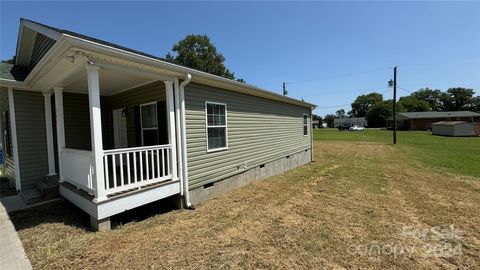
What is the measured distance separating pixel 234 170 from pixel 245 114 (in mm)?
1778

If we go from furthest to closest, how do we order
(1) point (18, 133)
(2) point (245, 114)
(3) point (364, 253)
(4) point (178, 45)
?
1. (4) point (178, 45)
2. (2) point (245, 114)
3. (1) point (18, 133)
4. (3) point (364, 253)

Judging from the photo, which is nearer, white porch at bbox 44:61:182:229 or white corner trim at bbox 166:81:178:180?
white porch at bbox 44:61:182:229

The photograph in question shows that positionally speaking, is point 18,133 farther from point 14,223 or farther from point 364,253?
point 364,253

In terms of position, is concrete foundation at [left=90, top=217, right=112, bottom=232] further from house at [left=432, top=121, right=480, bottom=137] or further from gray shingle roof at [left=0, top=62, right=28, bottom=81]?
house at [left=432, top=121, right=480, bottom=137]

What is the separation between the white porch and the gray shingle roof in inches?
26.7

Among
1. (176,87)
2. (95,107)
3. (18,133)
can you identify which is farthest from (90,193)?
(18,133)

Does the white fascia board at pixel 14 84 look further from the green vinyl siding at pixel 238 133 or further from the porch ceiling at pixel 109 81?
the green vinyl siding at pixel 238 133

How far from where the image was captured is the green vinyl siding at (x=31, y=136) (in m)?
6.08

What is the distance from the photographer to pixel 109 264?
122 inches

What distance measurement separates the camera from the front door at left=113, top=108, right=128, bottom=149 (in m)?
7.36

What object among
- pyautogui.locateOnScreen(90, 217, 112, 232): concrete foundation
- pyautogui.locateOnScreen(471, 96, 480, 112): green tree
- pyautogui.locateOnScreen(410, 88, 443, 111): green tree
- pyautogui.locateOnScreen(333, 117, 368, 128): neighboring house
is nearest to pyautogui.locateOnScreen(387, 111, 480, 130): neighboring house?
pyautogui.locateOnScreen(333, 117, 368, 128): neighboring house

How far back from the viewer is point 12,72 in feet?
20.3

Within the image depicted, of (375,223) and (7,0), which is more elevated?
(7,0)

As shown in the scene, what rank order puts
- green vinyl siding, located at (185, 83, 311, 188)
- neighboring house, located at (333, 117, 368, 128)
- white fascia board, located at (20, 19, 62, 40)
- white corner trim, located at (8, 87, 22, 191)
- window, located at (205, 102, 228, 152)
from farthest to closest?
neighboring house, located at (333, 117, 368, 128) → window, located at (205, 102, 228, 152) → white corner trim, located at (8, 87, 22, 191) → green vinyl siding, located at (185, 83, 311, 188) → white fascia board, located at (20, 19, 62, 40)
